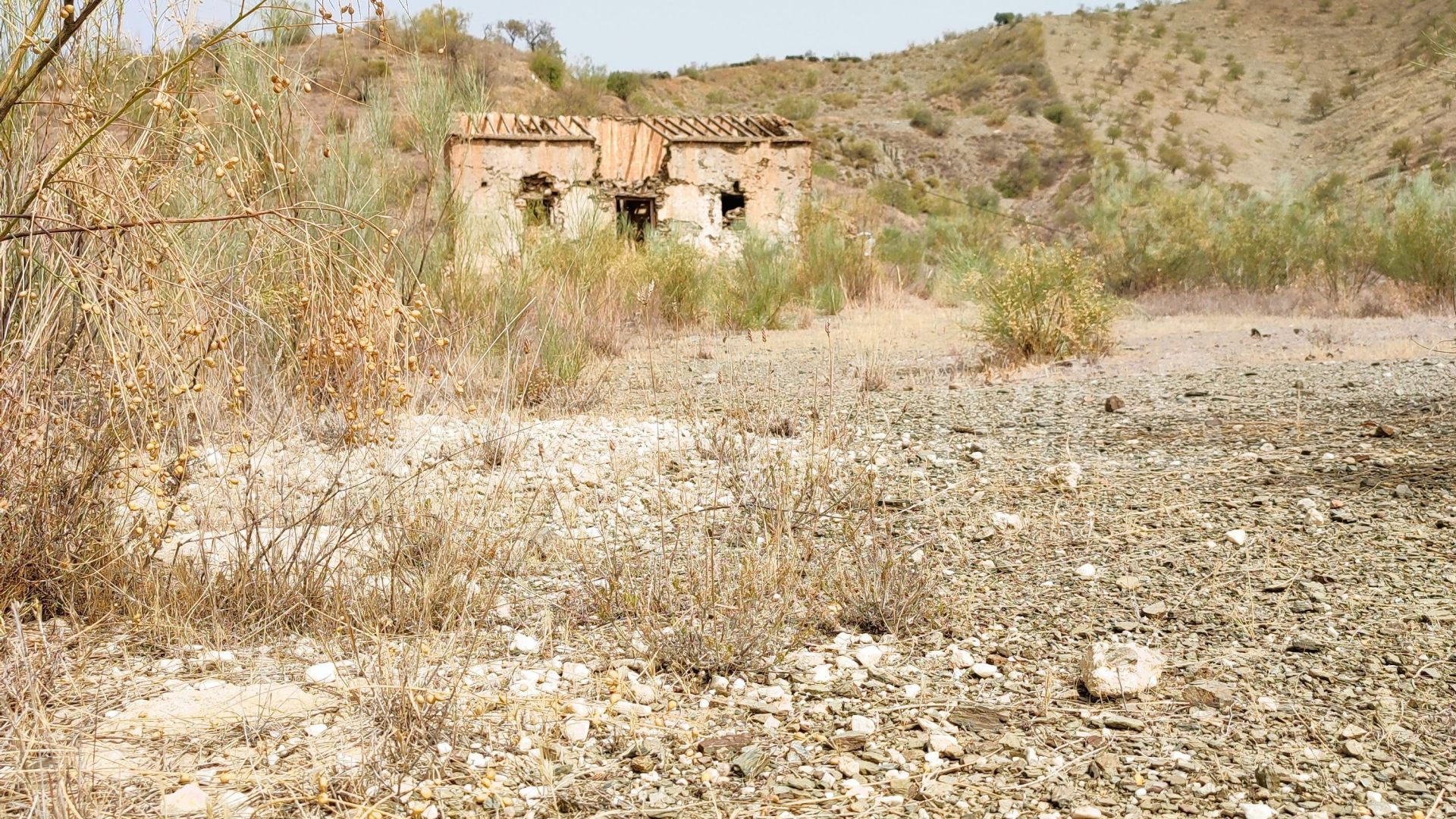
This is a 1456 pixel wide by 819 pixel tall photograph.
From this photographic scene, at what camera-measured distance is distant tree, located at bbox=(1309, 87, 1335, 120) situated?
115 ft

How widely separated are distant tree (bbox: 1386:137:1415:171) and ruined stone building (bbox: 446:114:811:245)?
59.1 feet

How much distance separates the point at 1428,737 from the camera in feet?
7.41

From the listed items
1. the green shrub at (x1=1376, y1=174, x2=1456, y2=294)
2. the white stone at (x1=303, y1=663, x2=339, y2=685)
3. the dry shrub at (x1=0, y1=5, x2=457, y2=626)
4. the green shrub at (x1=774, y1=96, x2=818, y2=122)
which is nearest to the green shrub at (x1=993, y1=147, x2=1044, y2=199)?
the green shrub at (x1=774, y1=96, x2=818, y2=122)

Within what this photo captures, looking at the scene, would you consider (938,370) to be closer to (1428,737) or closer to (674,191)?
(1428,737)

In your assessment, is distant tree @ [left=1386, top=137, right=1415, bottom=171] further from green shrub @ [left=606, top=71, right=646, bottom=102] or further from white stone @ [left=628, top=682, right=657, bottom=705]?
white stone @ [left=628, top=682, right=657, bottom=705]

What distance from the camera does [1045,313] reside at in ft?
27.0

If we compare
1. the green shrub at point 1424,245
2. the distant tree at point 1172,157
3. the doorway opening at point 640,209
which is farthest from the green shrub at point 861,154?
the green shrub at point 1424,245

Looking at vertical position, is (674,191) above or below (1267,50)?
below

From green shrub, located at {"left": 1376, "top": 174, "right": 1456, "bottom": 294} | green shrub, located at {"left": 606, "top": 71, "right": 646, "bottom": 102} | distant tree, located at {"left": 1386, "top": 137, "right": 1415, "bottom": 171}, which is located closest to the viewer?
green shrub, located at {"left": 1376, "top": 174, "right": 1456, "bottom": 294}

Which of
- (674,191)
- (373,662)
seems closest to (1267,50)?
(674,191)

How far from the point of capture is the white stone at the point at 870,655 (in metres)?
2.75

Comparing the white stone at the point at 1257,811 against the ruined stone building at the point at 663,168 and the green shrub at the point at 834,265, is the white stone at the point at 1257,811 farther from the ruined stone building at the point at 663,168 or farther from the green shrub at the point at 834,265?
the ruined stone building at the point at 663,168

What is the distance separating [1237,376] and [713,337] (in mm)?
4961

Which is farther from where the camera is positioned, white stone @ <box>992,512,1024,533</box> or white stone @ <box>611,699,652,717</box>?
white stone @ <box>992,512,1024,533</box>
